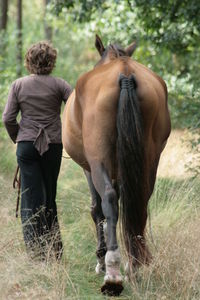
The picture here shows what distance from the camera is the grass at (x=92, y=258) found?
14.3 feet

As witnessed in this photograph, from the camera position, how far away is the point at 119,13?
11.5 metres

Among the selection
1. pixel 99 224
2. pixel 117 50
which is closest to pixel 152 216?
pixel 99 224

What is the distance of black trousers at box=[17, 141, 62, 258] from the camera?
565 cm

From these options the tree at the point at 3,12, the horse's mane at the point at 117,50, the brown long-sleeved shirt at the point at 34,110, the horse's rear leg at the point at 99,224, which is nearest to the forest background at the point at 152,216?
the horse's rear leg at the point at 99,224

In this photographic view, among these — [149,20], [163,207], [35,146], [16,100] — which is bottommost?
[163,207]

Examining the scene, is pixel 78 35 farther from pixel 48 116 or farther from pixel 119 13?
pixel 48 116

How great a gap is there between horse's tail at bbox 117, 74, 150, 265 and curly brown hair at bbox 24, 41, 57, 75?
1341mm

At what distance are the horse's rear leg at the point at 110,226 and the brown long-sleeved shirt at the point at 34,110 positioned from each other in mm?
1055

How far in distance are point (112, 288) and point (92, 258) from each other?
1400 mm

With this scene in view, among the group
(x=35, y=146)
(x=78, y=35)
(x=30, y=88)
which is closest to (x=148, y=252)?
(x=35, y=146)

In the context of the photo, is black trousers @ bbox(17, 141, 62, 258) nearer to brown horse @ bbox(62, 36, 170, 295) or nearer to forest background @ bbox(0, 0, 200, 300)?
forest background @ bbox(0, 0, 200, 300)

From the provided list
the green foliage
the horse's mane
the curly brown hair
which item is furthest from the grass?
the green foliage

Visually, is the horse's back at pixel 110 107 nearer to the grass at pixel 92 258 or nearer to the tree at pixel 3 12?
the grass at pixel 92 258

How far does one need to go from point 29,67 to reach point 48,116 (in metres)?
0.50
